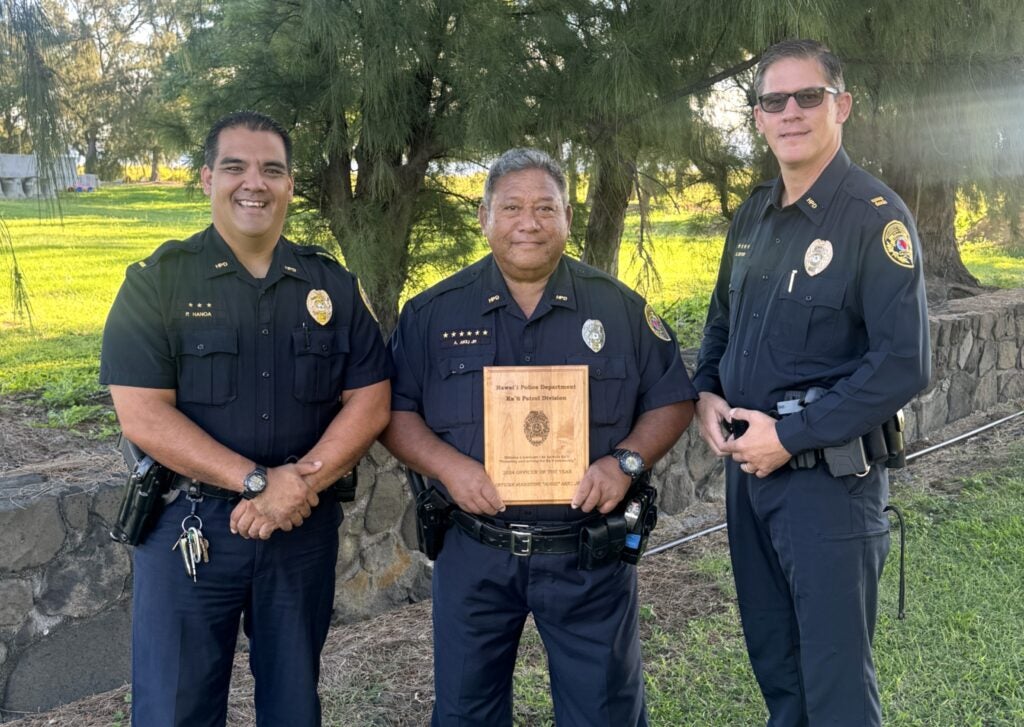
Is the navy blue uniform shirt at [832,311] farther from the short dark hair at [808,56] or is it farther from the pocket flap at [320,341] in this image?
the pocket flap at [320,341]

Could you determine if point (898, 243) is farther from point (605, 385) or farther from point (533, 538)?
point (533, 538)

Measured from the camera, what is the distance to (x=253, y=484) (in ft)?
6.81

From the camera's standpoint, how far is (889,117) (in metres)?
4.78

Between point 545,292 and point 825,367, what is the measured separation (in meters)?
0.71

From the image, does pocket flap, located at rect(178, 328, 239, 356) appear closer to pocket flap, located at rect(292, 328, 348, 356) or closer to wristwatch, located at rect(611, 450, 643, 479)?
pocket flap, located at rect(292, 328, 348, 356)

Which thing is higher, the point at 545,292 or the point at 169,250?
the point at 169,250

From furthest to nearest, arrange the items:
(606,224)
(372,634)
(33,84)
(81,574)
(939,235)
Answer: (939,235)
(606,224)
(372,634)
(81,574)
(33,84)

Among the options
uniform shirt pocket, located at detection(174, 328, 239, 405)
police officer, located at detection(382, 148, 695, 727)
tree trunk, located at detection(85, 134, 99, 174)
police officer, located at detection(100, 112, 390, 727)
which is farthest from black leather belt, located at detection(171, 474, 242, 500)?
tree trunk, located at detection(85, 134, 99, 174)

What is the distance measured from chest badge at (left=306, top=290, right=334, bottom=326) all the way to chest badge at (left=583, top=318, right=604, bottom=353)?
0.65 metres

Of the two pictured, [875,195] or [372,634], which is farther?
[372,634]

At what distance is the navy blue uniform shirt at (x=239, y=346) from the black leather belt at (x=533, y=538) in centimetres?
49

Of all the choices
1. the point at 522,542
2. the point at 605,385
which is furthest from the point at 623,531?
the point at 605,385

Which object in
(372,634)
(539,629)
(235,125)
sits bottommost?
(372,634)

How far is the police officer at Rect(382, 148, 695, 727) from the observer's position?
2.17 meters
